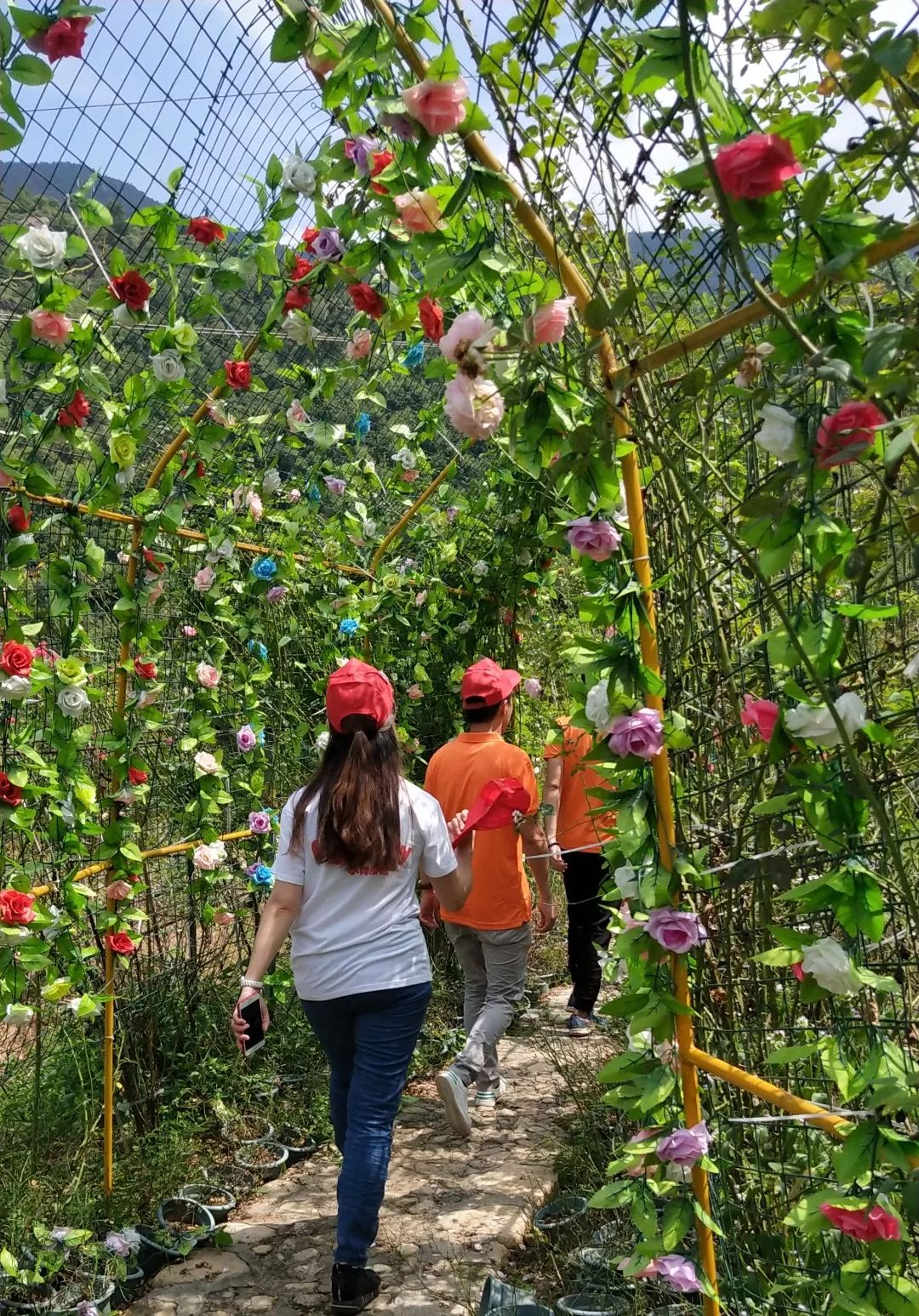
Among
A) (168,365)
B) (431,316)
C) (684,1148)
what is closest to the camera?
(684,1148)

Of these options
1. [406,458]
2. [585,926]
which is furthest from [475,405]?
[406,458]

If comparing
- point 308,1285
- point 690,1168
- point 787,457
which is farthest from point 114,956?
point 787,457

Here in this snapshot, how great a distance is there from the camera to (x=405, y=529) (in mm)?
5344

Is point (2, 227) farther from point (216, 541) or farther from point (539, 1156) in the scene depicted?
point (539, 1156)

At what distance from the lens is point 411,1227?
3.19 metres

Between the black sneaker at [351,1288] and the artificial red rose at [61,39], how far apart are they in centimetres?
270

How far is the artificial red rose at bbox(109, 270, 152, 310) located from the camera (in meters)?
2.52

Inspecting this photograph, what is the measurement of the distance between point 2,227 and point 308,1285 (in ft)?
8.90

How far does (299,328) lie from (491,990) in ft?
7.57

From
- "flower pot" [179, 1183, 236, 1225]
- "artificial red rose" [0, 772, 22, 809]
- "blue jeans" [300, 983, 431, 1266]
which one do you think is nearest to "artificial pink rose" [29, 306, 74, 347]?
"artificial red rose" [0, 772, 22, 809]

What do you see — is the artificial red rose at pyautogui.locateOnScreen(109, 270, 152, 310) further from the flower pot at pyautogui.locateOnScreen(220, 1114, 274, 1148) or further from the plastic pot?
the flower pot at pyautogui.locateOnScreen(220, 1114, 274, 1148)

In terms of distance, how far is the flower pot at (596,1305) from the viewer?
2.37 metres

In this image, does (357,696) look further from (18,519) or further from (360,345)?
Answer: (360,345)

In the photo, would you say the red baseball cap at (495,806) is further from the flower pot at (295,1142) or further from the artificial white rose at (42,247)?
Answer: the artificial white rose at (42,247)
